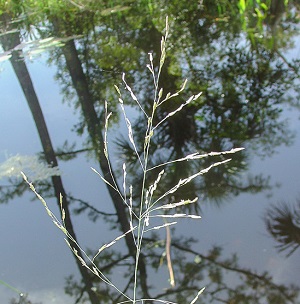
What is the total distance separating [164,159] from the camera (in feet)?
6.58

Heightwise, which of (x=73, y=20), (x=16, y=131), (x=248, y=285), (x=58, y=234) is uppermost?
(x=73, y=20)

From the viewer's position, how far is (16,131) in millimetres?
2512

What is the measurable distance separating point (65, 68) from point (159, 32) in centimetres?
89

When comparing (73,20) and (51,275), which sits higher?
(73,20)

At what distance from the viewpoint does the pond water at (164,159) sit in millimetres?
1393

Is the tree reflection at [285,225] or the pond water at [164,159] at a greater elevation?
the pond water at [164,159]

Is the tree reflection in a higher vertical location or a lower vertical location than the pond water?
lower

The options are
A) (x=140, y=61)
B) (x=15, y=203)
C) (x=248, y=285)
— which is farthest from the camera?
(x=140, y=61)

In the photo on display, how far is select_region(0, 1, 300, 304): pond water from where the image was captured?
1393 millimetres

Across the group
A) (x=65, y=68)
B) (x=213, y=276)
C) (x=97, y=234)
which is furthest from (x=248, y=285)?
(x=65, y=68)

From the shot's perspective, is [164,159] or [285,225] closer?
[285,225]

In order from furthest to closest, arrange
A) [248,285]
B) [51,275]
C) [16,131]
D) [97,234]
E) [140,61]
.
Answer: [140,61]
[16,131]
[97,234]
[51,275]
[248,285]

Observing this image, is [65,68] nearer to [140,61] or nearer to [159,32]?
[140,61]

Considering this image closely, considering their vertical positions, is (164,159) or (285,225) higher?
(164,159)
